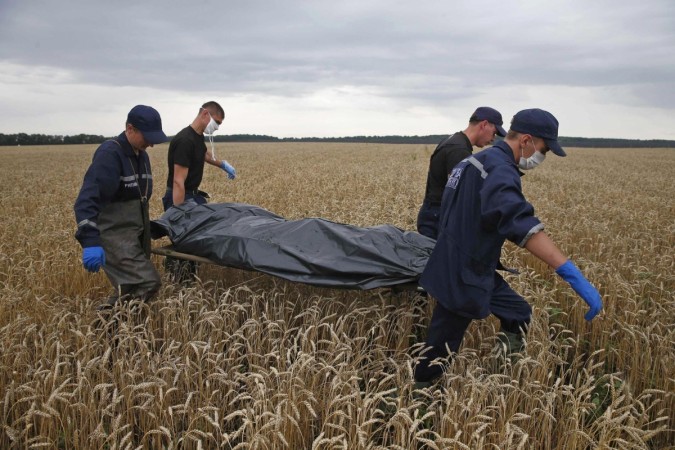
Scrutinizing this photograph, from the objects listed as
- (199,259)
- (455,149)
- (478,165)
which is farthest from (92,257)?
(455,149)

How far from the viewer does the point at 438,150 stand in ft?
17.7

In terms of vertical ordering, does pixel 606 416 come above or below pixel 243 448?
above

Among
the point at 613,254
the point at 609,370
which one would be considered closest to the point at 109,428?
the point at 609,370

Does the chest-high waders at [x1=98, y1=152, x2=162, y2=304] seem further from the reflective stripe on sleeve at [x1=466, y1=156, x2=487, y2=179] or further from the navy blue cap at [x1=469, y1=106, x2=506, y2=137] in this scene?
the navy blue cap at [x1=469, y1=106, x2=506, y2=137]

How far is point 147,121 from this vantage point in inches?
172

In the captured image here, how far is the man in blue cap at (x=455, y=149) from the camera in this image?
5203mm

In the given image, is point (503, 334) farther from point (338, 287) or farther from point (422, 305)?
point (338, 287)

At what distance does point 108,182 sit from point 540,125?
3589mm

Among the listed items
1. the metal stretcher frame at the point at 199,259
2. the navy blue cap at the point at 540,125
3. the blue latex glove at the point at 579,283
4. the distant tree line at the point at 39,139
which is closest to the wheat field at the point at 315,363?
the metal stretcher frame at the point at 199,259

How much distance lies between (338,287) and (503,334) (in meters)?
1.41

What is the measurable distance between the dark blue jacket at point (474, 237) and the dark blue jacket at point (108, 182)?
2901mm

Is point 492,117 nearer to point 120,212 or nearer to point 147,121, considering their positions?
point 147,121

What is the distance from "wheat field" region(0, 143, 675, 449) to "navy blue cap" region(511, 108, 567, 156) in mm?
1436

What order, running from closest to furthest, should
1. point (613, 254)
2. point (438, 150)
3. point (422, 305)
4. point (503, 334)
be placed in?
point (503, 334), point (422, 305), point (438, 150), point (613, 254)
